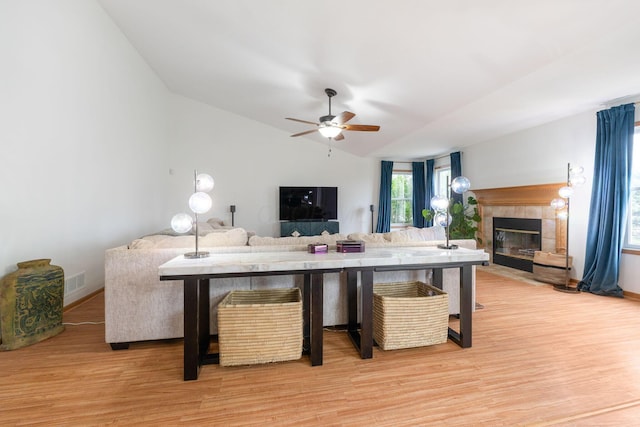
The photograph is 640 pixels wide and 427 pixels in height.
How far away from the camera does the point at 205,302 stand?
208cm

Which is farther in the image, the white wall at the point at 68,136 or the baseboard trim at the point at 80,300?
the baseboard trim at the point at 80,300

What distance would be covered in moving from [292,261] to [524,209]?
4526 mm

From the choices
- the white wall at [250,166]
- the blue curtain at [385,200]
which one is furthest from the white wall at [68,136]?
the blue curtain at [385,200]

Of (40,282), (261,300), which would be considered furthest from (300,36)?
(40,282)

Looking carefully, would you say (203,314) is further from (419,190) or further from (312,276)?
(419,190)

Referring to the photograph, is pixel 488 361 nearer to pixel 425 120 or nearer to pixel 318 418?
pixel 318 418

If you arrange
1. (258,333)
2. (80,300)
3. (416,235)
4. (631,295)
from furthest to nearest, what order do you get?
(631,295)
(80,300)
(416,235)
(258,333)

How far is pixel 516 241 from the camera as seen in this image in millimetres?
4809

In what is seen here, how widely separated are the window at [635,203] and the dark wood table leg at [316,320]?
4.01m

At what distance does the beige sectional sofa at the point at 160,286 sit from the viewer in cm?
198

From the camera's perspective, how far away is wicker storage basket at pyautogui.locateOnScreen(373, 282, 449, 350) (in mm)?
1916

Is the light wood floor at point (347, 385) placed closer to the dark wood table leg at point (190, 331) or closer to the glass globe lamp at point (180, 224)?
the dark wood table leg at point (190, 331)

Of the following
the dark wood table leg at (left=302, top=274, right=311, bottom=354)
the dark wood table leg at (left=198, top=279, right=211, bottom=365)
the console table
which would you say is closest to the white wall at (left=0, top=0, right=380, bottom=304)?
the dark wood table leg at (left=198, top=279, right=211, bottom=365)

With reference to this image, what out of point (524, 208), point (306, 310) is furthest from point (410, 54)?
point (524, 208)
